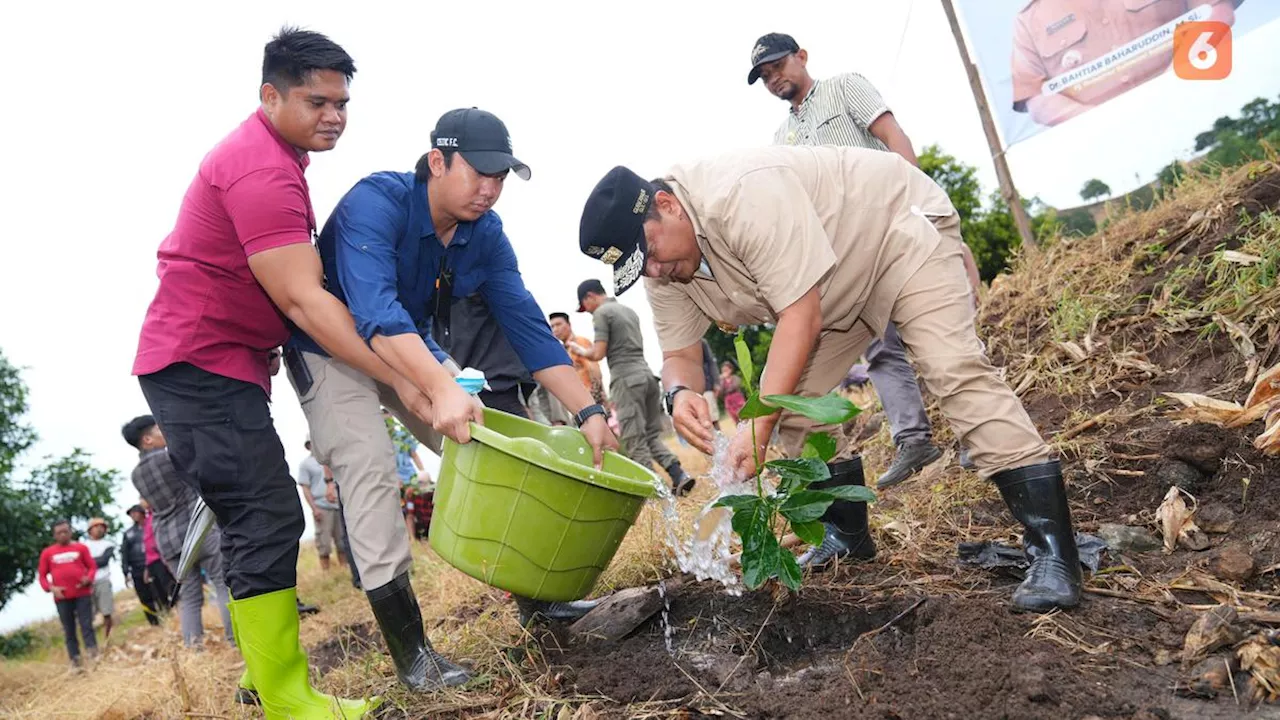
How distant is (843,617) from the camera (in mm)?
2373

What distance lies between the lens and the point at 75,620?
24.8 ft

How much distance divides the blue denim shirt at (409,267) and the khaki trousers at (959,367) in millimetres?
1193

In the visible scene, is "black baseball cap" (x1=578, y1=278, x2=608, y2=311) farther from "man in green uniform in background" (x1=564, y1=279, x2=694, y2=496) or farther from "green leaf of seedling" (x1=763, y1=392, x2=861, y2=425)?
"green leaf of seedling" (x1=763, y1=392, x2=861, y2=425)

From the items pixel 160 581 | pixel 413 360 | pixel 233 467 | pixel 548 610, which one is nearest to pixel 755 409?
pixel 413 360

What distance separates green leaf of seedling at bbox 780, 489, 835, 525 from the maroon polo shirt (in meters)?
1.39

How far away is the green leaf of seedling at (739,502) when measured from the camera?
7.13ft

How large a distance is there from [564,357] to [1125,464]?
1.97 meters

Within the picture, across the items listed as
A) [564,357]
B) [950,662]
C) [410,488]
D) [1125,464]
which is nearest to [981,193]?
[410,488]

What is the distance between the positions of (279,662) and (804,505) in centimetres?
145

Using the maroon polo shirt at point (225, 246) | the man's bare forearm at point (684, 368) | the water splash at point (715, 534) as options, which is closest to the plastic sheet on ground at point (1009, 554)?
the water splash at point (715, 534)

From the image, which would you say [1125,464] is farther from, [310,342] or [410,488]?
[410,488]

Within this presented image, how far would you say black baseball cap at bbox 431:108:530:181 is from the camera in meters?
2.41

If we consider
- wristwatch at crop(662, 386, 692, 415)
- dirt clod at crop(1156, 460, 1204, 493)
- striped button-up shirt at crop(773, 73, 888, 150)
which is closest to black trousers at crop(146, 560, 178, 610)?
wristwatch at crop(662, 386, 692, 415)

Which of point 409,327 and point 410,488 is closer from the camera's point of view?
point 409,327
